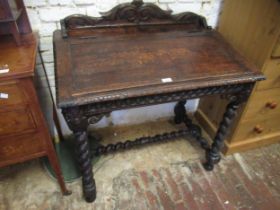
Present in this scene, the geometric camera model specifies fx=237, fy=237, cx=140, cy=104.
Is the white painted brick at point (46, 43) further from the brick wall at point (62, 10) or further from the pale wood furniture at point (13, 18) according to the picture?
the pale wood furniture at point (13, 18)

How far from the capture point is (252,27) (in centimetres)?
130

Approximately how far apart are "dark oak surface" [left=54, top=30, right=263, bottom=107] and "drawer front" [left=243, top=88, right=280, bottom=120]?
351 mm

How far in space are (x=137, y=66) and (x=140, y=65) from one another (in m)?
0.02

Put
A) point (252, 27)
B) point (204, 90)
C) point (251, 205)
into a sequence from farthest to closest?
1. point (251, 205)
2. point (252, 27)
3. point (204, 90)

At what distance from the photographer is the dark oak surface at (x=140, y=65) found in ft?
3.13

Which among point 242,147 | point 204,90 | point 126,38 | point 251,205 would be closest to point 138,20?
point 126,38

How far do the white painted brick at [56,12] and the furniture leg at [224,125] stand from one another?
3.11 ft

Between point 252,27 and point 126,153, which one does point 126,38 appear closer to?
point 252,27

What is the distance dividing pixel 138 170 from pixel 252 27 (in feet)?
3.60

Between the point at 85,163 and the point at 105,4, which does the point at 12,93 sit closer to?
the point at 85,163

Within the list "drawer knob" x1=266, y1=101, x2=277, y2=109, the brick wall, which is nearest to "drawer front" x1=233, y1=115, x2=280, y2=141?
"drawer knob" x1=266, y1=101, x2=277, y2=109

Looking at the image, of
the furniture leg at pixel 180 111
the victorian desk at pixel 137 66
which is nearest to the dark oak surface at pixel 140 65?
the victorian desk at pixel 137 66

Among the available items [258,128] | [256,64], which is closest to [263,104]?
[258,128]

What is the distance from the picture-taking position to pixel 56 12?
4.20 feet
